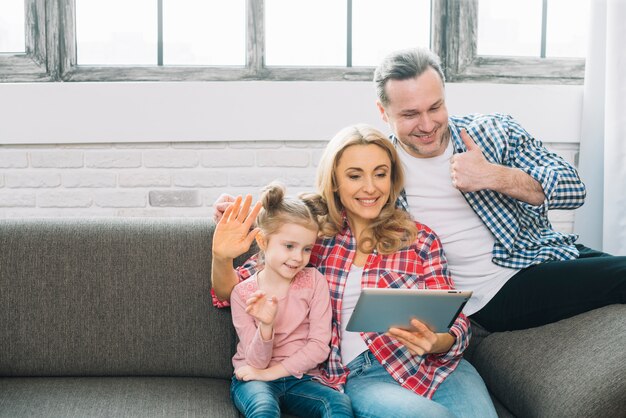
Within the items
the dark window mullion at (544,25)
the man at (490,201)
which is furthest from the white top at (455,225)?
the dark window mullion at (544,25)

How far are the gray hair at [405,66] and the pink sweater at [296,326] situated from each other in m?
0.61

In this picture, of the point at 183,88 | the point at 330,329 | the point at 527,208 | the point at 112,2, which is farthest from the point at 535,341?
the point at 112,2

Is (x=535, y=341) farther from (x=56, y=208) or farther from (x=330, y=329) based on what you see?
(x=56, y=208)

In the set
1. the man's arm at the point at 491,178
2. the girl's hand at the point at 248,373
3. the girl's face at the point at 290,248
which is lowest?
the girl's hand at the point at 248,373

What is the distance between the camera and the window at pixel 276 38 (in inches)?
114

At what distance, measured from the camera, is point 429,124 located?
2045 mm

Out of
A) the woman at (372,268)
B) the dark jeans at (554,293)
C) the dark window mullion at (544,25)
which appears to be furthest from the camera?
the dark window mullion at (544,25)

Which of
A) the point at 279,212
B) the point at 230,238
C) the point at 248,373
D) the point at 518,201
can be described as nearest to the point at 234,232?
the point at 230,238

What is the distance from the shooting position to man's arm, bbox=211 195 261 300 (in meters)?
1.89

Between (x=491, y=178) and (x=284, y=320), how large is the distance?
69 cm

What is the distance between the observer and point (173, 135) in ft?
9.07

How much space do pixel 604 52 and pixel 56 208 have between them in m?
2.24

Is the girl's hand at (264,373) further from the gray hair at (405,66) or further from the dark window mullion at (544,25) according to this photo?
the dark window mullion at (544,25)

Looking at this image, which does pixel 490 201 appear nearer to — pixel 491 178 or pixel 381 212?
pixel 491 178
